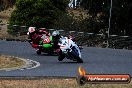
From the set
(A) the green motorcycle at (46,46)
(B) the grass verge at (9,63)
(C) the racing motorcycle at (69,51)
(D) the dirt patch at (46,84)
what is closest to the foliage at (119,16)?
(A) the green motorcycle at (46,46)

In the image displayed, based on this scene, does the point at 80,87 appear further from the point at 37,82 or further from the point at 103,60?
the point at 103,60

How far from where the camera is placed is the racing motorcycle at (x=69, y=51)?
21834 mm

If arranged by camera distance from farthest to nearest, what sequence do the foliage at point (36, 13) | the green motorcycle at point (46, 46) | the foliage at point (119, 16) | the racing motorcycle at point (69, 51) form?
the foliage at point (36, 13), the foliage at point (119, 16), the green motorcycle at point (46, 46), the racing motorcycle at point (69, 51)

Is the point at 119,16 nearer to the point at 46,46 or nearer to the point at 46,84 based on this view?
the point at 46,46

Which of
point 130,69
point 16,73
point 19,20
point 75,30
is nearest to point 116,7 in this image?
point 75,30

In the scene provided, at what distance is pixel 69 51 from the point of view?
72.3 feet

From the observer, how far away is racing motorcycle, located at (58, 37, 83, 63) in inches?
860

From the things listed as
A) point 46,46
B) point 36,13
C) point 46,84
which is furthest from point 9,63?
point 36,13

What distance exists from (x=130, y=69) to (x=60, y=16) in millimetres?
28454

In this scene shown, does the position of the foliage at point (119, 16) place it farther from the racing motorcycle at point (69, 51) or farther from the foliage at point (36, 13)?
the racing motorcycle at point (69, 51)

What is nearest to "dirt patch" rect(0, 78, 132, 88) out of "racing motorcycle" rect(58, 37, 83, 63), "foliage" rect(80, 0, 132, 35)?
"racing motorcycle" rect(58, 37, 83, 63)

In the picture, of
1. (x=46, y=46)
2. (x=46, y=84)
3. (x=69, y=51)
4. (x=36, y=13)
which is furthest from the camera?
(x=36, y=13)

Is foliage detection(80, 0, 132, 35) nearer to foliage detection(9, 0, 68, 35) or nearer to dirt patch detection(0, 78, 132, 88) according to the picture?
foliage detection(9, 0, 68, 35)

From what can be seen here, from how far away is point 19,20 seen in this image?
47188mm
